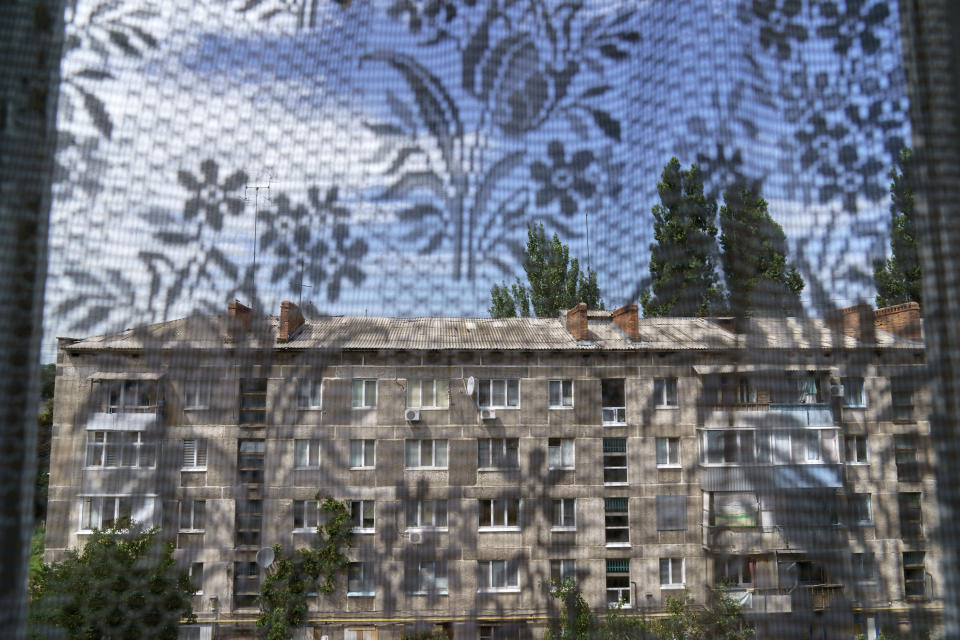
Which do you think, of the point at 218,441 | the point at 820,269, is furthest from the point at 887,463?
the point at 218,441

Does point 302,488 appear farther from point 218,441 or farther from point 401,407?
point 401,407

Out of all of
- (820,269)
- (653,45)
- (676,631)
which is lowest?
(676,631)

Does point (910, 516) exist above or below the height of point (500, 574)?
above

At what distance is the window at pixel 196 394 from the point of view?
41.2 inches

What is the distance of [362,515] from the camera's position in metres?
1.43

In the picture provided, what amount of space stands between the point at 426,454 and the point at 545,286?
0.64 meters

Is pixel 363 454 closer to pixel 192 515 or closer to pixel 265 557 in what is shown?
pixel 265 557

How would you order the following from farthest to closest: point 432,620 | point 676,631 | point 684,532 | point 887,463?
1. point 684,532
2. point 676,631
3. point 432,620
4. point 887,463

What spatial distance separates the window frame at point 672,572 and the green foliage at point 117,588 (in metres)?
1.05

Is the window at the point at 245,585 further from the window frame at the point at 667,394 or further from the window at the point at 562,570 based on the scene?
the window frame at the point at 667,394

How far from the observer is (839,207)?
1062 millimetres

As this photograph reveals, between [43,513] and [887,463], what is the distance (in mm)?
1556

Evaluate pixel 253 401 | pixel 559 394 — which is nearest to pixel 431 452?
pixel 559 394

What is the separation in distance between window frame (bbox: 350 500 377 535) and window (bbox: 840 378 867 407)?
3.40 ft
